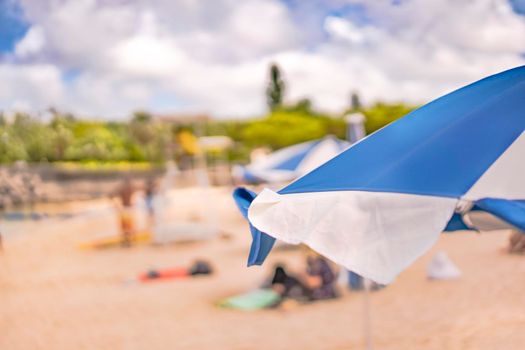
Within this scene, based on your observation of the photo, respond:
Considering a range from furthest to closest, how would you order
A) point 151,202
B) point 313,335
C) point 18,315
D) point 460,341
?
1. point 151,202
2. point 18,315
3. point 313,335
4. point 460,341

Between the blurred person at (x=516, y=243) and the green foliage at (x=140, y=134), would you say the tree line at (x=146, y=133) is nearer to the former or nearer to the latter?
the green foliage at (x=140, y=134)

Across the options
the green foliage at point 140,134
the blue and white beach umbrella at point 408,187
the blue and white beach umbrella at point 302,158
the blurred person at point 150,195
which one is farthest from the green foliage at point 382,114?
the blue and white beach umbrella at point 408,187

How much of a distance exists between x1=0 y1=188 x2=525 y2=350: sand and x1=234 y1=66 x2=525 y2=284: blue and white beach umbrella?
2.87 m

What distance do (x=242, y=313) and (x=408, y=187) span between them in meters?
4.69

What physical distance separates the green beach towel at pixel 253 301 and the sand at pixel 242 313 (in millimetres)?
158

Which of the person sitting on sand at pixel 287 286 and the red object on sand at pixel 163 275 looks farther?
the red object on sand at pixel 163 275

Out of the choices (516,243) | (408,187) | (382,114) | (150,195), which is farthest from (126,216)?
(382,114)

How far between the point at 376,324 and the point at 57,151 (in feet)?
110

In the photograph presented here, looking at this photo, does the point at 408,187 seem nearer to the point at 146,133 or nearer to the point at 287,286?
the point at 287,286

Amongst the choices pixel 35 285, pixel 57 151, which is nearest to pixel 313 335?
pixel 35 285

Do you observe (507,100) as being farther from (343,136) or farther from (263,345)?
(343,136)

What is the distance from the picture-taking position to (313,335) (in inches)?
240

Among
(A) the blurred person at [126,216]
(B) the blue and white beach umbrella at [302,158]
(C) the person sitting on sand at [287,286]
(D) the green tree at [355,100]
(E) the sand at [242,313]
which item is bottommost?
(E) the sand at [242,313]

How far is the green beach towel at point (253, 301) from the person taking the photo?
287 inches
